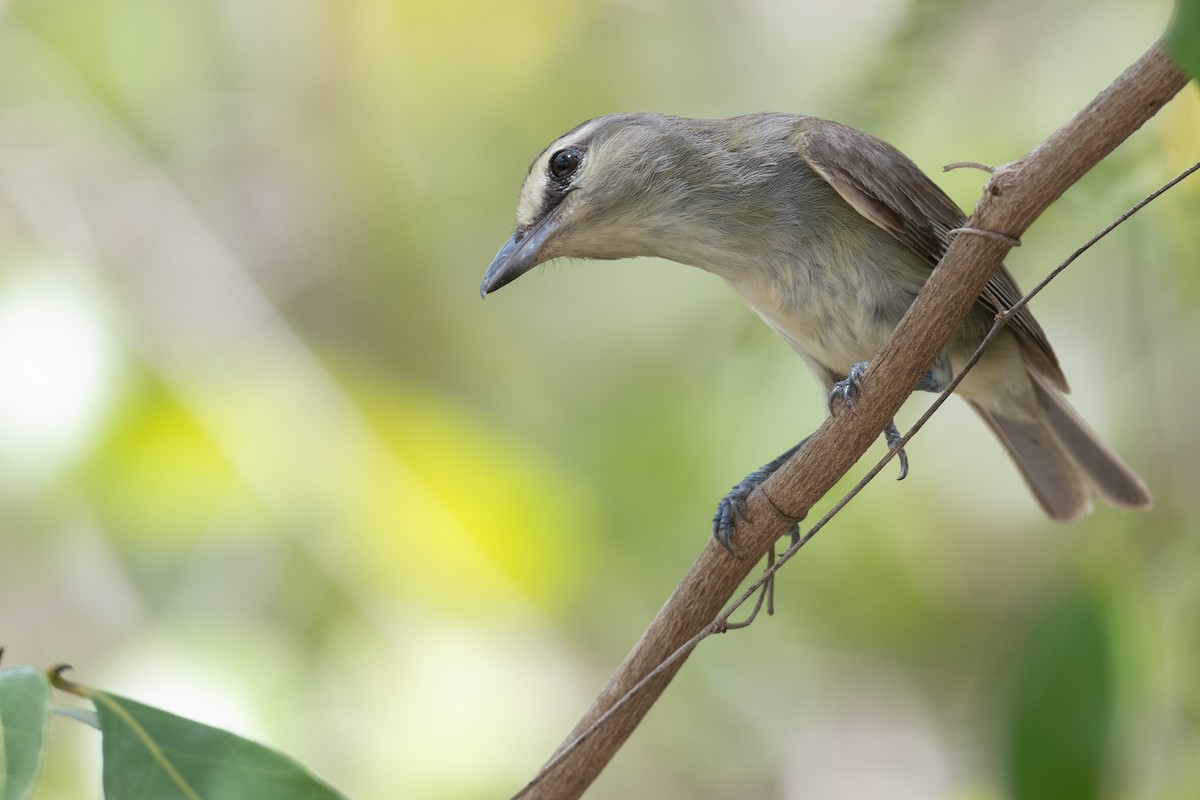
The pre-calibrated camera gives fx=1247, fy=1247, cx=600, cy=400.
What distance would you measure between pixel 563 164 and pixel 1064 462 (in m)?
1.39

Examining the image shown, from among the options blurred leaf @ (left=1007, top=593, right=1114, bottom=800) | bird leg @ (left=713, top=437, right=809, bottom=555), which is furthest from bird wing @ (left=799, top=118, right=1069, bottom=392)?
blurred leaf @ (left=1007, top=593, right=1114, bottom=800)

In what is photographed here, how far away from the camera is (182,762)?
1.69 metres

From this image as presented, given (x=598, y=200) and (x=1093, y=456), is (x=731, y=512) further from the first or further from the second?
(x=1093, y=456)

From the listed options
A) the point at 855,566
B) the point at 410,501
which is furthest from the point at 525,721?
the point at 855,566

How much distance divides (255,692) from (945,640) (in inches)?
103

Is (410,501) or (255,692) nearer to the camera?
(255,692)

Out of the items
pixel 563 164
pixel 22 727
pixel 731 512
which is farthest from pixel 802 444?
pixel 22 727

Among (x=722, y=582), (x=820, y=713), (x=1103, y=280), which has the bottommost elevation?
(x=820, y=713)

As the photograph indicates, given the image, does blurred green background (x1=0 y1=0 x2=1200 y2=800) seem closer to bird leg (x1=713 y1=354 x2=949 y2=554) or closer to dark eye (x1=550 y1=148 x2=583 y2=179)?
bird leg (x1=713 y1=354 x2=949 y2=554)

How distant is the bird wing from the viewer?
2.45m

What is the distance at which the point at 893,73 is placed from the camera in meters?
2.85

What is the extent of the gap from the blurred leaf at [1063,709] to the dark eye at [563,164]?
4.45 feet

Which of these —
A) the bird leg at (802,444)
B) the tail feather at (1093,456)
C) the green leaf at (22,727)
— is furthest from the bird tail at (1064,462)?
the green leaf at (22,727)

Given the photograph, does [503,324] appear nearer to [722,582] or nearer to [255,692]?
[255,692]
